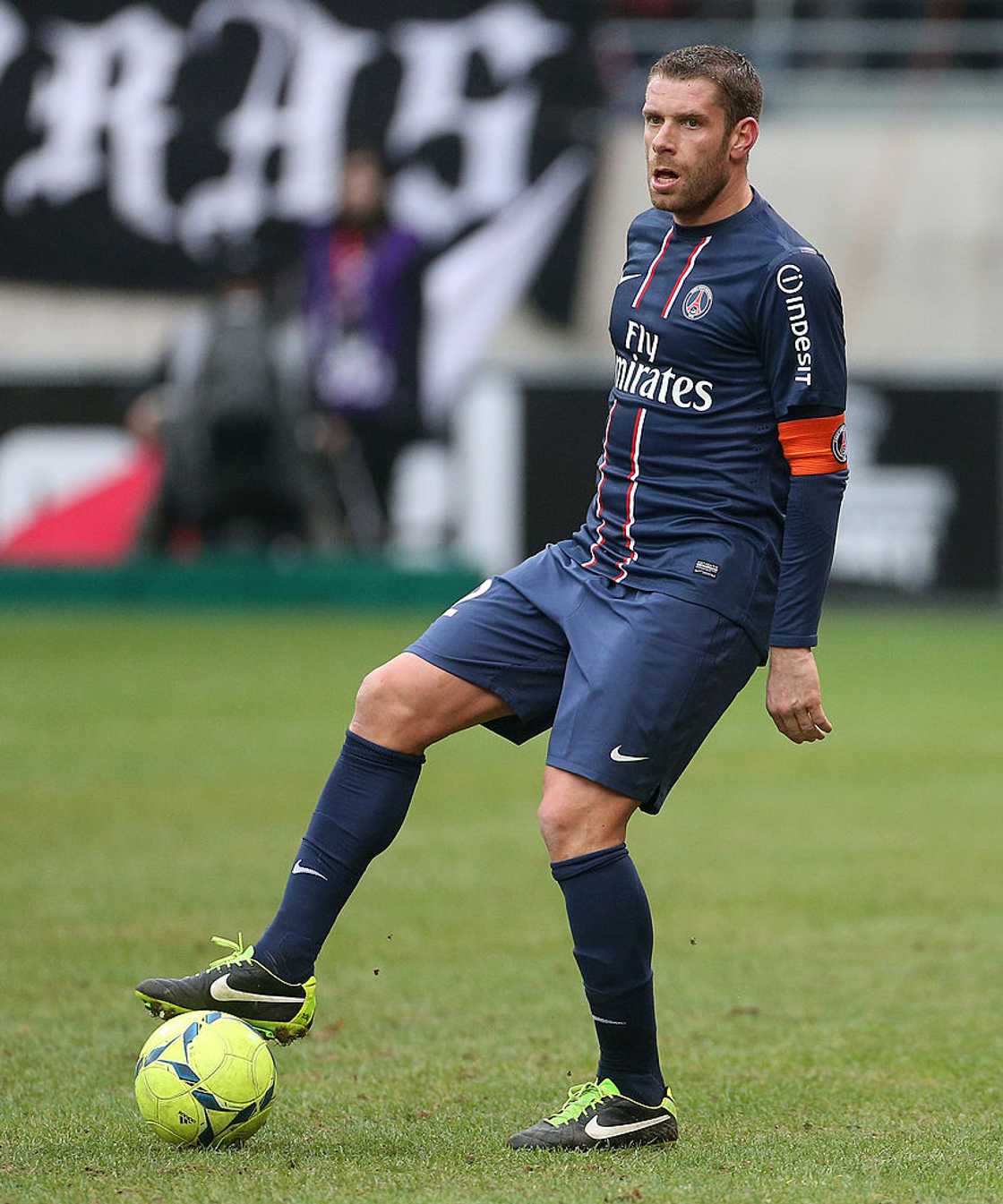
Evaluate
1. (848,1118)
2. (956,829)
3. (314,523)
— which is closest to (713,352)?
(848,1118)

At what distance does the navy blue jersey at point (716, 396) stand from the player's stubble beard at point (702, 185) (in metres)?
0.07

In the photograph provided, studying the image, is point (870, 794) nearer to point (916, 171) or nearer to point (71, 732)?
point (71, 732)

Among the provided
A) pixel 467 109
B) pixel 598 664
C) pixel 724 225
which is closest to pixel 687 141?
pixel 724 225

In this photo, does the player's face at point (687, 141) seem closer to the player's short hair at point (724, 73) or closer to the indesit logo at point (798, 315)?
the player's short hair at point (724, 73)

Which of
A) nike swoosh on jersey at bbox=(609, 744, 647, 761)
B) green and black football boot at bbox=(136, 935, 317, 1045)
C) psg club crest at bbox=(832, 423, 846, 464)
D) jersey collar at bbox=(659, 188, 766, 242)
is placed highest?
jersey collar at bbox=(659, 188, 766, 242)

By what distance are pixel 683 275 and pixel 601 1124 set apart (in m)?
1.78

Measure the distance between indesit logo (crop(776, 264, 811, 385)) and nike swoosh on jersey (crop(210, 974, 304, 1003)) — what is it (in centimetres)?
169

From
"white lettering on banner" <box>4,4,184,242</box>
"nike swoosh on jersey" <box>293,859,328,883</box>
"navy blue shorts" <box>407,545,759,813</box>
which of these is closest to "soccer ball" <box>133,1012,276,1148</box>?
"nike swoosh on jersey" <box>293,859,328,883</box>

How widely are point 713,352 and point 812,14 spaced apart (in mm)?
20020

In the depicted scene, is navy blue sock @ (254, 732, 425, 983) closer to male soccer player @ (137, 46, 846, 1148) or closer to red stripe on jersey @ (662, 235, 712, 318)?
male soccer player @ (137, 46, 846, 1148)

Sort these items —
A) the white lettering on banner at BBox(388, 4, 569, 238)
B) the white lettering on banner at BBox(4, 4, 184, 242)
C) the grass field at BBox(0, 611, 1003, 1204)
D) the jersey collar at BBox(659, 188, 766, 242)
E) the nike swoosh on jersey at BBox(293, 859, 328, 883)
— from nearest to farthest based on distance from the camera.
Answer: the grass field at BBox(0, 611, 1003, 1204), the jersey collar at BBox(659, 188, 766, 242), the nike swoosh on jersey at BBox(293, 859, 328, 883), the white lettering on banner at BBox(388, 4, 569, 238), the white lettering on banner at BBox(4, 4, 184, 242)

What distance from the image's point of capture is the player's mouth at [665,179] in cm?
445

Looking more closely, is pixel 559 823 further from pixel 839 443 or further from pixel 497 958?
pixel 497 958

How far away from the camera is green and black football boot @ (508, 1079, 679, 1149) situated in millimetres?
4434
